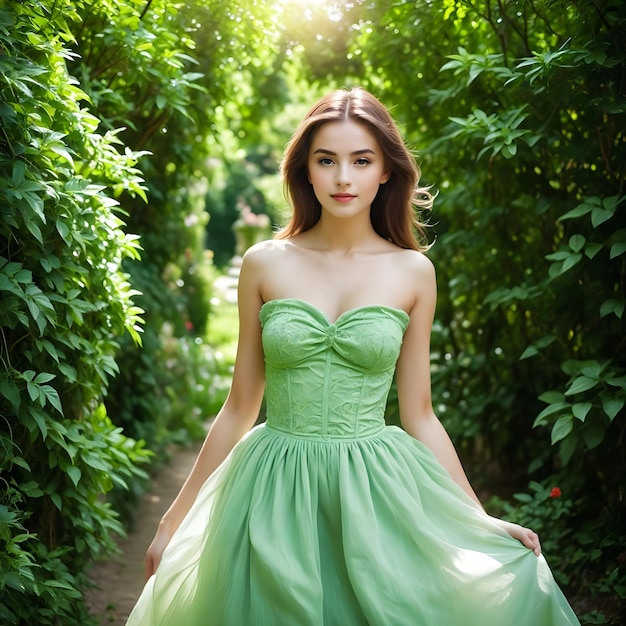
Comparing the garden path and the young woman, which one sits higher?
the young woman

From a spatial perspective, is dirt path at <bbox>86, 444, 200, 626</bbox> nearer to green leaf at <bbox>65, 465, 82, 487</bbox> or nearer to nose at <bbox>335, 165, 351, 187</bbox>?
green leaf at <bbox>65, 465, 82, 487</bbox>

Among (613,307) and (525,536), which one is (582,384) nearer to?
(613,307)

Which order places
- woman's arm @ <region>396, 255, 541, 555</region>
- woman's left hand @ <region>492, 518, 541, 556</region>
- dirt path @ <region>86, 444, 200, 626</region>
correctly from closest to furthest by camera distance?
woman's left hand @ <region>492, 518, 541, 556</region> → woman's arm @ <region>396, 255, 541, 555</region> → dirt path @ <region>86, 444, 200, 626</region>

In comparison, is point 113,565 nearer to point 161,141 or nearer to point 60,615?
point 60,615

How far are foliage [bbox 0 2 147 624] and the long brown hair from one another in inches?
23.4

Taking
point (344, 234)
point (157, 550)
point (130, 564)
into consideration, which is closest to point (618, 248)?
point (344, 234)

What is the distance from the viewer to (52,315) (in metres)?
2.43

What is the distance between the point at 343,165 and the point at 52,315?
36.7 inches

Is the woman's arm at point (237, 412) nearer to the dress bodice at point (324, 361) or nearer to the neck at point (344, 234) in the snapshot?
the dress bodice at point (324, 361)

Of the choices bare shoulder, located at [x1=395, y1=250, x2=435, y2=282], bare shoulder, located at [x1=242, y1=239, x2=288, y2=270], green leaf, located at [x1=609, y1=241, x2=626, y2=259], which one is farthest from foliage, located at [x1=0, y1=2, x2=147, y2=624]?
green leaf, located at [x1=609, y1=241, x2=626, y2=259]

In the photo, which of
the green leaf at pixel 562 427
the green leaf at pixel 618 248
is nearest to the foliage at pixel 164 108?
the green leaf at pixel 618 248

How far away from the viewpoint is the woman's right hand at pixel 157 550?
88.6 inches

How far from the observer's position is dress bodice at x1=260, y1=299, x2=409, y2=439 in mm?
2178

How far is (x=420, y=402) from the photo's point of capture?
7.77ft
